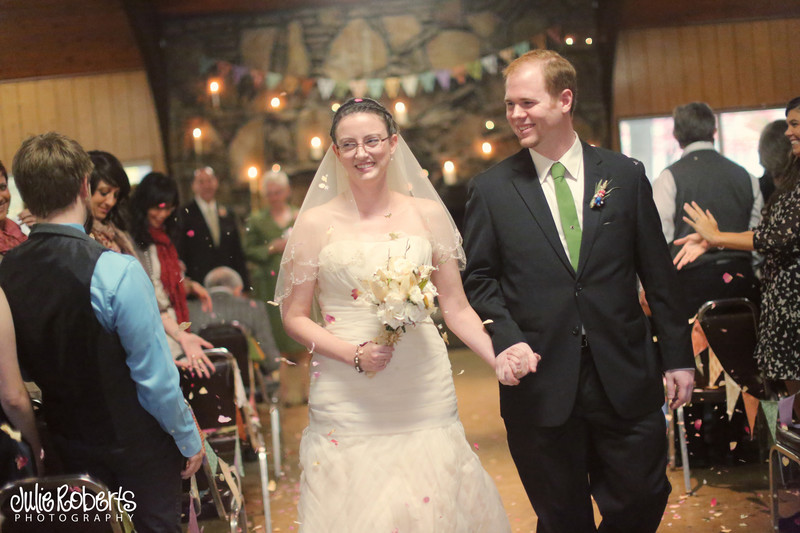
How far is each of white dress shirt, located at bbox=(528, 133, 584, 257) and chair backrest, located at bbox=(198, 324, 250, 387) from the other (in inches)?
99.7

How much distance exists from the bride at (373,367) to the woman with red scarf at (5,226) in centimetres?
97

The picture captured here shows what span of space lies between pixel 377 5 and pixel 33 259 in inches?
323

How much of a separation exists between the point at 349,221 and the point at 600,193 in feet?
2.78

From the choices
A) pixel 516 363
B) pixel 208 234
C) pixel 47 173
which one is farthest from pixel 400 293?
pixel 208 234

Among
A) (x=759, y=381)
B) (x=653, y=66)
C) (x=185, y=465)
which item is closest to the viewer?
(x=185, y=465)

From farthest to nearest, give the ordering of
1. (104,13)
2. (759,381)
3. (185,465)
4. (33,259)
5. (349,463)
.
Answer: (104,13), (759,381), (349,463), (185,465), (33,259)

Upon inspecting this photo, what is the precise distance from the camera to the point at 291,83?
9.91 metres

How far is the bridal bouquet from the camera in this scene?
2625 mm

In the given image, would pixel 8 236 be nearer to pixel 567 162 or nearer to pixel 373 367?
pixel 373 367

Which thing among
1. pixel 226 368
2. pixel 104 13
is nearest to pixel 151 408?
pixel 226 368

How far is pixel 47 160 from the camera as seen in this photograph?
7.68 feet

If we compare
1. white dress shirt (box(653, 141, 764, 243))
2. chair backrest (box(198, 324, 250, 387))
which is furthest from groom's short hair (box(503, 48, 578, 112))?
chair backrest (box(198, 324, 250, 387))

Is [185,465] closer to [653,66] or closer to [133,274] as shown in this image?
[133,274]

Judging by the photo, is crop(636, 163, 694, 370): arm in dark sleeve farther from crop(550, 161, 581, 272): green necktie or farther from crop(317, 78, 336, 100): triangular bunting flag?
crop(317, 78, 336, 100): triangular bunting flag
